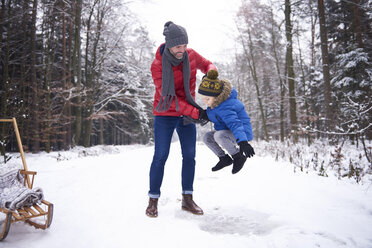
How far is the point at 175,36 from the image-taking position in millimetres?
2459

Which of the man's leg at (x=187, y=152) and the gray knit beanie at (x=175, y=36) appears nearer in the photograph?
the gray knit beanie at (x=175, y=36)

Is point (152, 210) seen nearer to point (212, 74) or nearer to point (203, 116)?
point (203, 116)

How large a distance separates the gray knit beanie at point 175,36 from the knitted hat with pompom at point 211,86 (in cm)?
50

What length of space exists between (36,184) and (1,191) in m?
2.13

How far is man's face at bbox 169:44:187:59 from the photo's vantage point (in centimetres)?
251

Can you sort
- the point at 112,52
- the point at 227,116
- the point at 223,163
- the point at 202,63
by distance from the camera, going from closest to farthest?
the point at 227,116, the point at 223,163, the point at 202,63, the point at 112,52

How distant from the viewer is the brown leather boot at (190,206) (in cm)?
257

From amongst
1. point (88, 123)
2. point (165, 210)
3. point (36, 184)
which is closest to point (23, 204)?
point (165, 210)

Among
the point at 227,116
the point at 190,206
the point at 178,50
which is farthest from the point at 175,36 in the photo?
the point at 190,206

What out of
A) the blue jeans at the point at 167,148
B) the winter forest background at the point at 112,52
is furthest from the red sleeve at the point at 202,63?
the winter forest background at the point at 112,52

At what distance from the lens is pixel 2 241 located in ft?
6.25

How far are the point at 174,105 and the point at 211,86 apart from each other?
1.67ft

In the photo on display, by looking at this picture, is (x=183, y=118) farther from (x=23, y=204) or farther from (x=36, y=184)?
(x=36, y=184)

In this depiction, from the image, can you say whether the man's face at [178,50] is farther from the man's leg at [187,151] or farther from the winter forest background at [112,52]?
the winter forest background at [112,52]
